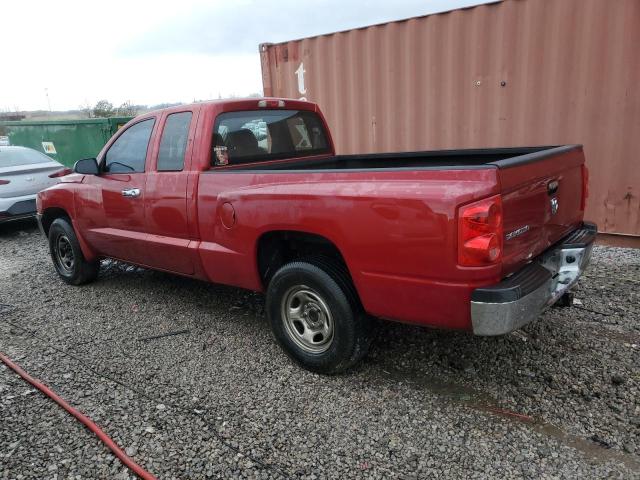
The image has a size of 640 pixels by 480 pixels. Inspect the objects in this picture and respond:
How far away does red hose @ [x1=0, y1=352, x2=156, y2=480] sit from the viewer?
2.36 m

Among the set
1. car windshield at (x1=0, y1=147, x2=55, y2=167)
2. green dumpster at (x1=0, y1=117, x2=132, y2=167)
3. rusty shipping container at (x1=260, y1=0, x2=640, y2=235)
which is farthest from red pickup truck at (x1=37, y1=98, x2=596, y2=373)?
green dumpster at (x1=0, y1=117, x2=132, y2=167)

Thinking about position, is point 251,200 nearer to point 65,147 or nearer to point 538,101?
point 538,101

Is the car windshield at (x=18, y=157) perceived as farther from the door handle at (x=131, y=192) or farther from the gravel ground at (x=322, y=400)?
the door handle at (x=131, y=192)

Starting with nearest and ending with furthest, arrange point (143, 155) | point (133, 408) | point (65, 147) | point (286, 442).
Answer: point (286, 442)
point (133, 408)
point (143, 155)
point (65, 147)

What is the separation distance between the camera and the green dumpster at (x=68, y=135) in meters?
9.59

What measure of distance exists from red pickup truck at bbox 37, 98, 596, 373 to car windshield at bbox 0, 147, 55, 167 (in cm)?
451

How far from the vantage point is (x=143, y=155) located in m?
4.11

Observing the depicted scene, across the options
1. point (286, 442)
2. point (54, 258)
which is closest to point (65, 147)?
point (54, 258)

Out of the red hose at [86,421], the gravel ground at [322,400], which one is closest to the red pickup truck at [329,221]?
the gravel ground at [322,400]

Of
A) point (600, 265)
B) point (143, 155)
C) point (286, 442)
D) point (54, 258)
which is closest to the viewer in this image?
point (286, 442)

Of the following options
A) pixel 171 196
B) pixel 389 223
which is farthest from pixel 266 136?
pixel 389 223

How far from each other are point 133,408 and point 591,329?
320 centimetres

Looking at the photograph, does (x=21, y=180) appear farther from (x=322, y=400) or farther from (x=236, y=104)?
(x=322, y=400)

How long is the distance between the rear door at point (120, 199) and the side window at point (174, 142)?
0.75 feet
